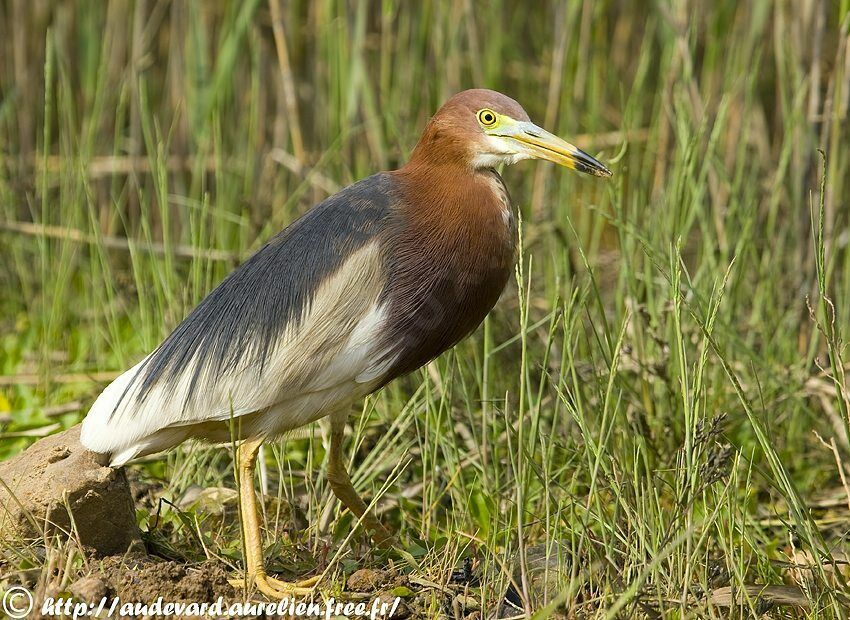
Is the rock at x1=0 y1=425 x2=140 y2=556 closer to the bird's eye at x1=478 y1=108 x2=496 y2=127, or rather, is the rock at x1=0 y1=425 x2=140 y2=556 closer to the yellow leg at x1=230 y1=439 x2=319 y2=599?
the yellow leg at x1=230 y1=439 x2=319 y2=599

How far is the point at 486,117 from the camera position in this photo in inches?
125

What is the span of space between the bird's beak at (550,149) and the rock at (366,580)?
3.94 feet

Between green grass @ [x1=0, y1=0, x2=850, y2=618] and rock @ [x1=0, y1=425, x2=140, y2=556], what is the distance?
0.50ft

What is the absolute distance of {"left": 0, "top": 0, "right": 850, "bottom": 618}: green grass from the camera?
2773 mm

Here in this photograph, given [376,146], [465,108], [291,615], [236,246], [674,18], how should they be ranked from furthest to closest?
[236,246], [376,146], [674,18], [465,108], [291,615]

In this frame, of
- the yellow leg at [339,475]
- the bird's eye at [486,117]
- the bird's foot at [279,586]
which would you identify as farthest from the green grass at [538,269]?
the bird's eye at [486,117]

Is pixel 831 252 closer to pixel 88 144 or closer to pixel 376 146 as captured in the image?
pixel 376 146

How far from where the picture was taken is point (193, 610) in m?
2.62

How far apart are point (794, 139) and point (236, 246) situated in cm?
248

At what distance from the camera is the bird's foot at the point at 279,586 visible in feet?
9.30

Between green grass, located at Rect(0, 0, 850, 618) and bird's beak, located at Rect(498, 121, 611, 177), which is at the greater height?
bird's beak, located at Rect(498, 121, 611, 177)

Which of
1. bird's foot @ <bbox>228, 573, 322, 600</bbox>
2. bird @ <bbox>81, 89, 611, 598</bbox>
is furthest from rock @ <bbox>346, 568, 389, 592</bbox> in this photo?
bird @ <bbox>81, 89, 611, 598</bbox>

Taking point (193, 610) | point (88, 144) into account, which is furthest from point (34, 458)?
point (88, 144)

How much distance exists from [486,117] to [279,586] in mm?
1403
